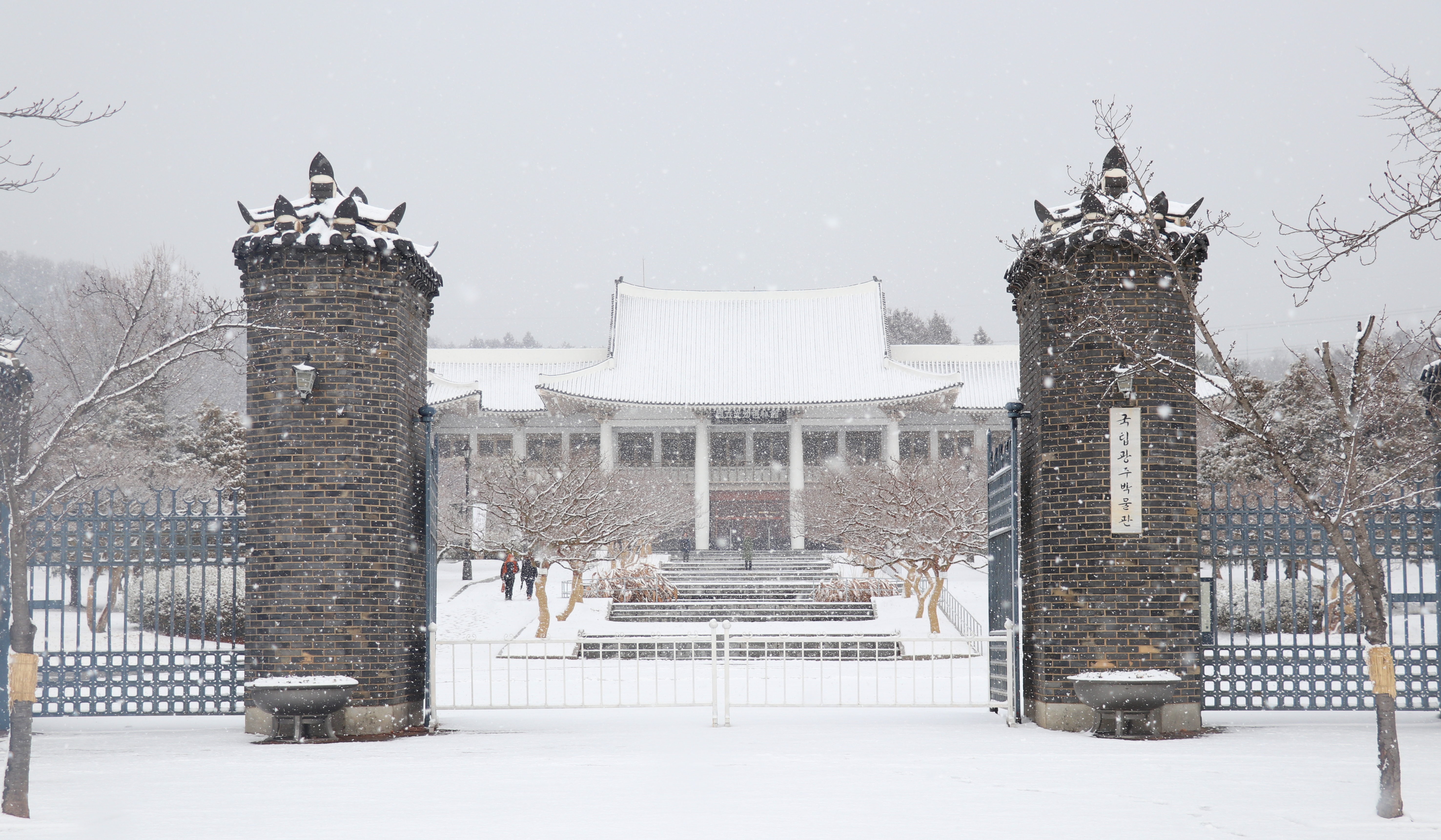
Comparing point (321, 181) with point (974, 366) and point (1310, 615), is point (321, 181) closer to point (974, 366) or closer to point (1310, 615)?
point (1310, 615)

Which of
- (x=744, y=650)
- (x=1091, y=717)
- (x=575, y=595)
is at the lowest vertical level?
(x=744, y=650)

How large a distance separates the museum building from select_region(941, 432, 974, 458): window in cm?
6

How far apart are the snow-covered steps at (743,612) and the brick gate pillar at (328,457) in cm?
1581

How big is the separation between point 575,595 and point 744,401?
615 inches

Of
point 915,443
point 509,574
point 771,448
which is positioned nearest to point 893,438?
point 915,443

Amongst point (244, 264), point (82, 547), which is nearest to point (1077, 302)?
point (244, 264)

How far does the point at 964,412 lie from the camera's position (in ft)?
129

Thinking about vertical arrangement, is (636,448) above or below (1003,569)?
above

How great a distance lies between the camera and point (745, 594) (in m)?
27.7

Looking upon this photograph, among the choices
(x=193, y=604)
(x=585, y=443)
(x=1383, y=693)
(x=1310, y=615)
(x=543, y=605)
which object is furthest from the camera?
(x=585, y=443)

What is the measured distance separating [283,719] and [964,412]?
32896 mm

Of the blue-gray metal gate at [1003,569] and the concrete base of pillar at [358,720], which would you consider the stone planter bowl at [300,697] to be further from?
the blue-gray metal gate at [1003,569]

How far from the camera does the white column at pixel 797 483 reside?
120 feet

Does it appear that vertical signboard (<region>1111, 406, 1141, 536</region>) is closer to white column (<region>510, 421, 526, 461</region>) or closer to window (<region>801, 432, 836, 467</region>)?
window (<region>801, 432, 836, 467</region>)
